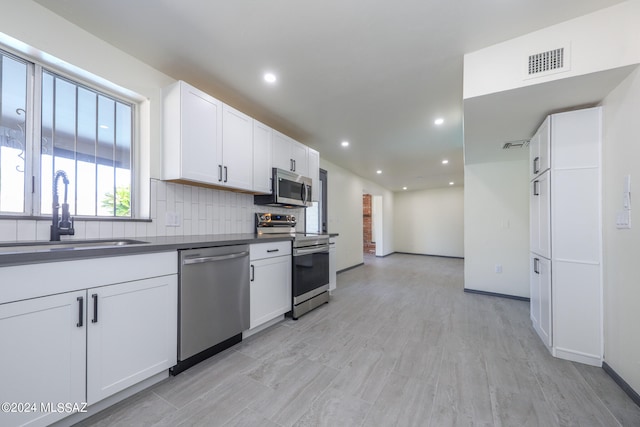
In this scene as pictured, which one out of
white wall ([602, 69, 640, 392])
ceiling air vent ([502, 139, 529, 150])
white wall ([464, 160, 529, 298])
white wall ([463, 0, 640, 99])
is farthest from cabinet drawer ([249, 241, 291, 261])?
white wall ([464, 160, 529, 298])

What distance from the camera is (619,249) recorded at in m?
1.72

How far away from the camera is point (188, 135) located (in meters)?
2.15

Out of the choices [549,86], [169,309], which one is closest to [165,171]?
[169,309]

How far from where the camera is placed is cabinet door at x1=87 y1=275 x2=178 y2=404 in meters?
1.34

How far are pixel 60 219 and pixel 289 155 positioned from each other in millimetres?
2349

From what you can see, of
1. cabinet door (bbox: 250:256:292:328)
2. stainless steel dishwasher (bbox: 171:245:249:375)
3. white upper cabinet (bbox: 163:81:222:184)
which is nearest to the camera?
stainless steel dishwasher (bbox: 171:245:249:375)

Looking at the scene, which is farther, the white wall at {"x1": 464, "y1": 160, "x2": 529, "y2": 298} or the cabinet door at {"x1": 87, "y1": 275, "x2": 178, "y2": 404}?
the white wall at {"x1": 464, "y1": 160, "x2": 529, "y2": 298}

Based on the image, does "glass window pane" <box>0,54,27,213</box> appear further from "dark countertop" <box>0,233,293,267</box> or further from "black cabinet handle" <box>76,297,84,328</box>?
"black cabinet handle" <box>76,297,84,328</box>

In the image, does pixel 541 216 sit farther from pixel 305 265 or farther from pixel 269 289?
pixel 269 289

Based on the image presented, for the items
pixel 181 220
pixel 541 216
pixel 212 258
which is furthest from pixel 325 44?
pixel 541 216

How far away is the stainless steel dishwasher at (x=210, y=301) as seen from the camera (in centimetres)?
176

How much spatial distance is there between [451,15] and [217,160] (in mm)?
2142

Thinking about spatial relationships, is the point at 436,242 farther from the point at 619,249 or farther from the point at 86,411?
the point at 86,411

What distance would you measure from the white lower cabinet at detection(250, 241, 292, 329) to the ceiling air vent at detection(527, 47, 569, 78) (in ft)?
8.27
